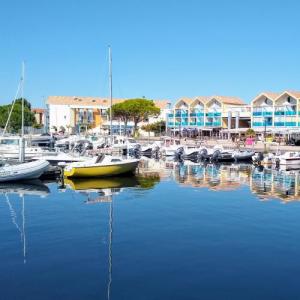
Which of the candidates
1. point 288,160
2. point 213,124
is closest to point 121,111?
point 213,124

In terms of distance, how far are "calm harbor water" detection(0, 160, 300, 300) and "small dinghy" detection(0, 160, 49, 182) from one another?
1181 millimetres

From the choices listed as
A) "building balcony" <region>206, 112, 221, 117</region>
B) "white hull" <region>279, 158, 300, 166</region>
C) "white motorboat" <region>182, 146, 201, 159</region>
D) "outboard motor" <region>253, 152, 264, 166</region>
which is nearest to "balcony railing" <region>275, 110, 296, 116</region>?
"building balcony" <region>206, 112, 221, 117</region>

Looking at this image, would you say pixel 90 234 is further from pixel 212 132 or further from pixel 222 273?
pixel 212 132

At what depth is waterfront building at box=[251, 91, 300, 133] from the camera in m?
A: 81.4

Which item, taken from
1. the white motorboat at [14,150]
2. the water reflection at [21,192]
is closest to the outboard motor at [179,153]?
the white motorboat at [14,150]

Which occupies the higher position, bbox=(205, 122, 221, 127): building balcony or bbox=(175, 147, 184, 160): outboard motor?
bbox=(205, 122, 221, 127): building balcony

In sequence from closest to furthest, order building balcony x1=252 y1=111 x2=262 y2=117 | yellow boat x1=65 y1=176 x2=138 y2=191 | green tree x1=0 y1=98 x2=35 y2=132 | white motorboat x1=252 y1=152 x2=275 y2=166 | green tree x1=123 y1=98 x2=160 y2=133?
yellow boat x1=65 y1=176 x2=138 y2=191
white motorboat x1=252 y1=152 x2=275 y2=166
building balcony x1=252 y1=111 x2=262 y2=117
green tree x1=123 y1=98 x2=160 y2=133
green tree x1=0 y1=98 x2=35 y2=132

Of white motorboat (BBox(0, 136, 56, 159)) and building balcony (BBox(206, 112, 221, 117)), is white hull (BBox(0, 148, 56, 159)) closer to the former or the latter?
white motorboat (BBox(0, 136, 56, 159))

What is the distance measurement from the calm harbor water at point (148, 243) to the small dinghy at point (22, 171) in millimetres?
1181

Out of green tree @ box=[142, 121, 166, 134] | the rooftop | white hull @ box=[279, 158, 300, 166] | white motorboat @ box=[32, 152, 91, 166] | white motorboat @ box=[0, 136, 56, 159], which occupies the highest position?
the rooftop

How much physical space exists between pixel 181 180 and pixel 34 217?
16.8 metres

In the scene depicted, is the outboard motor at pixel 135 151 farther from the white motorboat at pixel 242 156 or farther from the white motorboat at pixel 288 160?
the white motorboat at pixel 288 160

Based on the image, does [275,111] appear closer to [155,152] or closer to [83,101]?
[155,152]

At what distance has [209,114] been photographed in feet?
320
